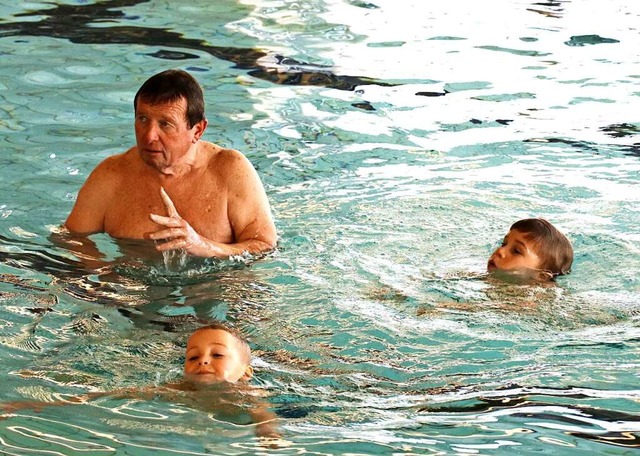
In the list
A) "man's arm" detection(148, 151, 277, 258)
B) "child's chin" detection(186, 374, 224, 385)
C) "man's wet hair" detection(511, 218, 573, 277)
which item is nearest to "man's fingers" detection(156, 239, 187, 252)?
"man's arm" detection(148, 151, 277, 258)

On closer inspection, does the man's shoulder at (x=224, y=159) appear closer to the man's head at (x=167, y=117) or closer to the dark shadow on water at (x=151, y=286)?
the man's head at (x=167, y=117)

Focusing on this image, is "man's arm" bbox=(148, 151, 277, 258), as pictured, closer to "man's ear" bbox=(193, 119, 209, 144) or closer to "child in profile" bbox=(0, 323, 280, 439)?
"man's ear" bbox=(193, 119, 209, 144)

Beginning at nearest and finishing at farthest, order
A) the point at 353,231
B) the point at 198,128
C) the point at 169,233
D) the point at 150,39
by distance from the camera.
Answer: the point at 169,233
the point at 198,128
the point at 353,231
the point at 150,39

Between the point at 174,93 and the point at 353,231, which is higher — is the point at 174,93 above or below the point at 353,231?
above

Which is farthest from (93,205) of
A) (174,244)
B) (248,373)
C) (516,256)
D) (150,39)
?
(150,39)

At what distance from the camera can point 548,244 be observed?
6.16 meters

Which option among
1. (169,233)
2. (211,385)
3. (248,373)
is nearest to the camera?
(211,385)

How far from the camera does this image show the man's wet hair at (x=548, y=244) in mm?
6156

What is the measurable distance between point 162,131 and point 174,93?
204 millimetres

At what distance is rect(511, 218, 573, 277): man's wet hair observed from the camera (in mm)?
6156

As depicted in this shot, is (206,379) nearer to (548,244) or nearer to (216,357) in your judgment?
(216,357)

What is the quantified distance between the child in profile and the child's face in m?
1.97

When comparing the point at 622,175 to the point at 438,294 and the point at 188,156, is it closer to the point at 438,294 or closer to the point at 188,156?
the point at 438,294

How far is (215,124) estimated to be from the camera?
9.05 meters
